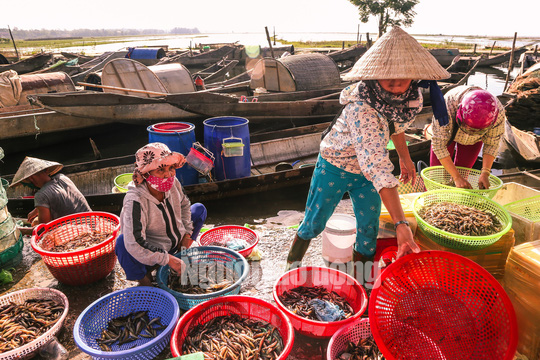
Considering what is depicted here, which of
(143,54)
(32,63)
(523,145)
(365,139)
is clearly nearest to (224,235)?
(365,139)

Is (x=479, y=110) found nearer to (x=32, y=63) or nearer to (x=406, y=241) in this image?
(x=406, y=241)

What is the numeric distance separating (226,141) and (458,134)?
12.5 feet

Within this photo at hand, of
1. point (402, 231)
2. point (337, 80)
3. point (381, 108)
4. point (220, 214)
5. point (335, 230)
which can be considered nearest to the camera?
point (402, 231)

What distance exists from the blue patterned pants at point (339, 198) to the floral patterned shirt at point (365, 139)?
186mm

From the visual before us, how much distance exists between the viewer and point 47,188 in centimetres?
389

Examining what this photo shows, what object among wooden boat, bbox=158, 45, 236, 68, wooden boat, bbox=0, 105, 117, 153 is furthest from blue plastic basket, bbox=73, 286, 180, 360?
wooden boat, bbox=158, 45, 236, 68

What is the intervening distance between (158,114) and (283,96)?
4.29 metres

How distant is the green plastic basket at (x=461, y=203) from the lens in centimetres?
255

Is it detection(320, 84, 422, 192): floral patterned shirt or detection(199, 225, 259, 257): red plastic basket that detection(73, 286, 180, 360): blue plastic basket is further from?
detection(320, 84, 422, 192): floral patterned shirt

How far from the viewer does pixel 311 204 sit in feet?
9.65

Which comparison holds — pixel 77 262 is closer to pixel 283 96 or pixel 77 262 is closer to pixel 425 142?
pixel 425 142

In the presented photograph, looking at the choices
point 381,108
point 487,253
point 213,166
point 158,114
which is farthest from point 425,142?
point 158,114

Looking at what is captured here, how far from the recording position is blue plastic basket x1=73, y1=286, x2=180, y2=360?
2.33 meters

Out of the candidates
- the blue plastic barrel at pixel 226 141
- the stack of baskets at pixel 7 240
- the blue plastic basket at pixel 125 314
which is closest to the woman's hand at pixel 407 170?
the blue plastic basket at pixel 125 314
